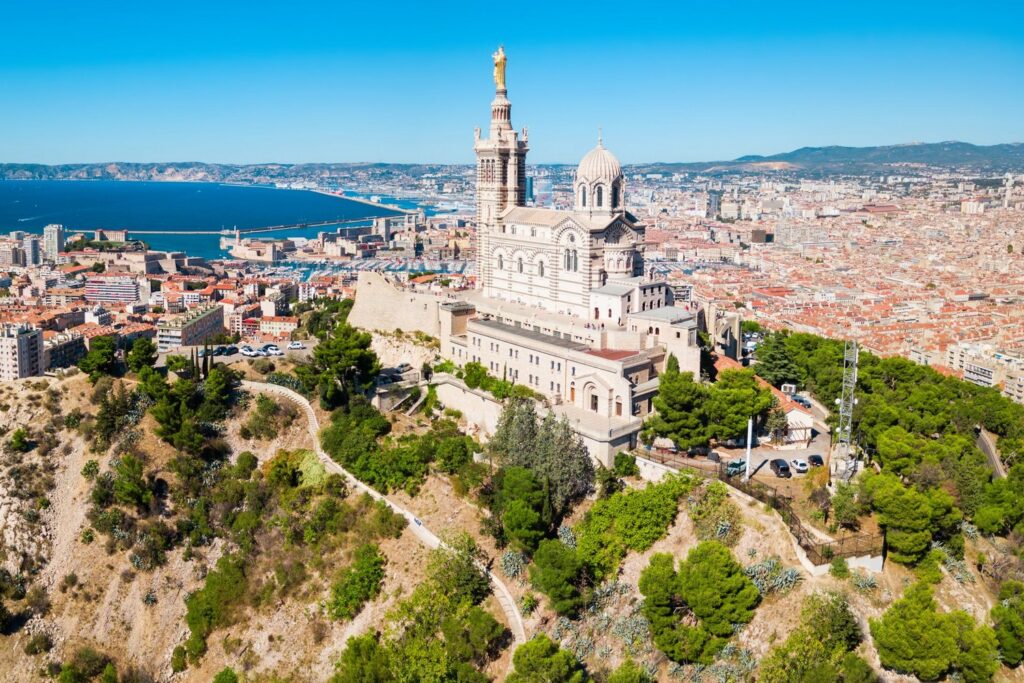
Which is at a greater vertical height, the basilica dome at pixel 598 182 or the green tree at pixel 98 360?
the basilica dome at pixel 598 182

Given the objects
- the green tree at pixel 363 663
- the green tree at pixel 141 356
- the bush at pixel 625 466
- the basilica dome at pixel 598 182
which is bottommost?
the green tree at pixel 363 663

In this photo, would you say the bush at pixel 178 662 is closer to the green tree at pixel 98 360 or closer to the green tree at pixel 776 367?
the green tree at pixel 98 360

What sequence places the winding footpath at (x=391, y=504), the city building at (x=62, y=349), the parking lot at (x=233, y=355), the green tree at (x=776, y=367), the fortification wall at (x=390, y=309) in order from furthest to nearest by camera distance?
the city building at (x=62, y=349) → the parking lot at (x=233, y=355) → the fortification wall at (x=390, y=309) → the green tree at (x=776, y=367) → the winding footpath at (x=391, y=504)

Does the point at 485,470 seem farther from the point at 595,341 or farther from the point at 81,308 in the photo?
the point at 81,308

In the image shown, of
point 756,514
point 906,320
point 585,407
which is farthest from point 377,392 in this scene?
point 906,320

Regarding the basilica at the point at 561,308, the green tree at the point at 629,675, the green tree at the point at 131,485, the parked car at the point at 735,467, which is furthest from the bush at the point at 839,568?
the green tree at the point at 131,485

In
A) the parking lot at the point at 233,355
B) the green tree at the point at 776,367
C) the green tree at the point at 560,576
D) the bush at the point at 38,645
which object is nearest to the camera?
the green tree at the point at 560,576

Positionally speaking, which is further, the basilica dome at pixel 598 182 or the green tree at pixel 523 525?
the basilica dome at pixel 598 182

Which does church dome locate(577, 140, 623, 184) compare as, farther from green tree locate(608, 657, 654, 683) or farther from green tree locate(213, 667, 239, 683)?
green tree locate(213, 667, 239, 683)
